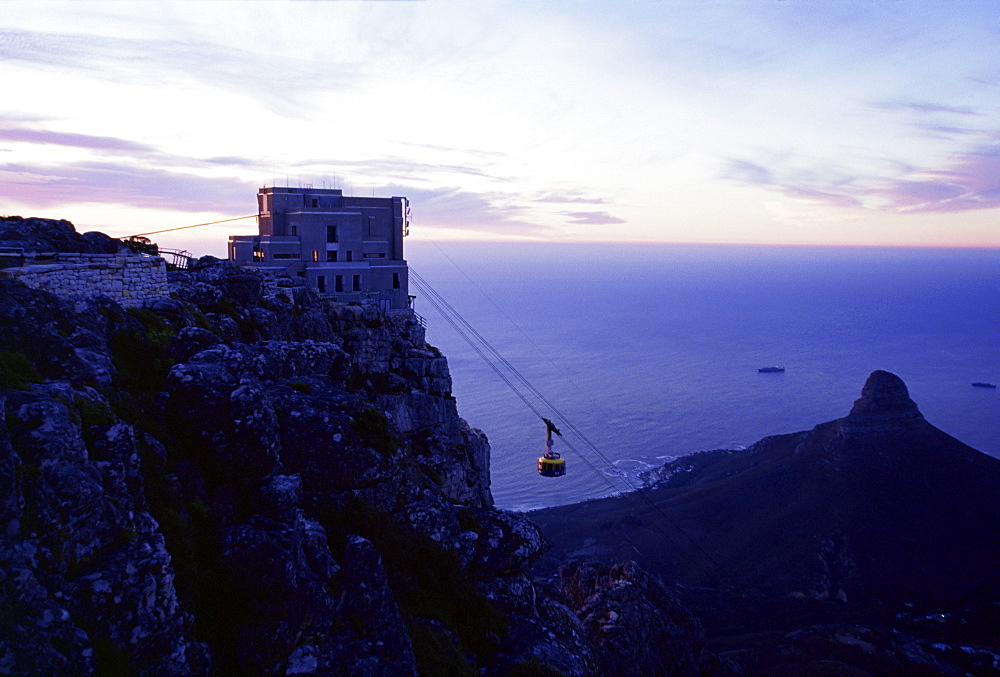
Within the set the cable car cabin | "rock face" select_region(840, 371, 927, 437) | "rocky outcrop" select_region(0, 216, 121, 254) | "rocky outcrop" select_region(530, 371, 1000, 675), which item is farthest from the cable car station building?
"rock face" select_region(840, 371, 927, 437)

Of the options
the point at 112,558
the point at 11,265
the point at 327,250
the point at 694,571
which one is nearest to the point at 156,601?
the point at 112,558

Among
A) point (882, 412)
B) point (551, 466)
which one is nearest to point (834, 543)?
point (882, 412)

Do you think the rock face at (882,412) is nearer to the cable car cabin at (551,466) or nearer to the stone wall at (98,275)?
the cable car cabin at (551,466)

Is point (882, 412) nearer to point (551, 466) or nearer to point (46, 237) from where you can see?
point (551, 466)

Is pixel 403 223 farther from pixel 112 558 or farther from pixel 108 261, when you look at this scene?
pixel 112 558

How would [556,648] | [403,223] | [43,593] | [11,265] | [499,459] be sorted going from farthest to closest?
[499,459], [403,223], [11,265], [556,648], [43,593]

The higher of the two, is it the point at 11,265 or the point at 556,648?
the point at 11,265

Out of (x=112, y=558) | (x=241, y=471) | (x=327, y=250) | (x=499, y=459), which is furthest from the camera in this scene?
(x=499, y=459)
